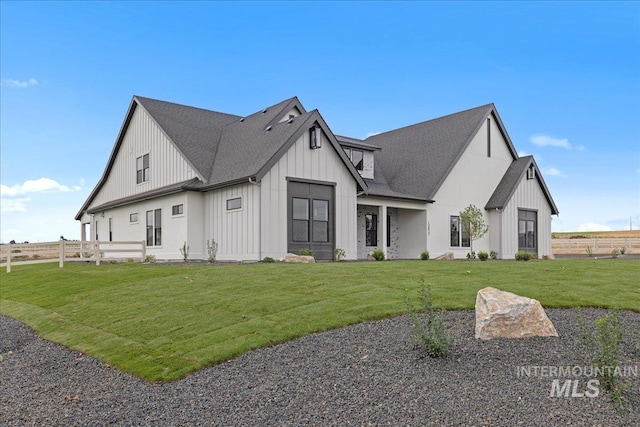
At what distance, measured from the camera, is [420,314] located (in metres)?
8.59

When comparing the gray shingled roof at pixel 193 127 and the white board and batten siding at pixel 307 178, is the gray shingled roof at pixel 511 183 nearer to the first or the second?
the white board and batten siding at pixel 307 178

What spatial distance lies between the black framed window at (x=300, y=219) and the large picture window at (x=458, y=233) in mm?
9625

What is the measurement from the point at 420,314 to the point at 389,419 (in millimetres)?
3511

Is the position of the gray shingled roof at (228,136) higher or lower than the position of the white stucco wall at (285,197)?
higher

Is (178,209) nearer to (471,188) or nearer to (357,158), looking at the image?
(357,158)

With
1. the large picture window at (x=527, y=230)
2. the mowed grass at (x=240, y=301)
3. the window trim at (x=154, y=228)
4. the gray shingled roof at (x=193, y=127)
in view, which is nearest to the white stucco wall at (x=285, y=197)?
the gray shingled roof at (x=193, y=127)

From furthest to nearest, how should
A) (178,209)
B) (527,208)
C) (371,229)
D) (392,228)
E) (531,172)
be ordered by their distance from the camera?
(531,172) → (527,208) → (392,228) → (371,229) → (178,209)

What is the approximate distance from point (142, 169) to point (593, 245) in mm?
28309

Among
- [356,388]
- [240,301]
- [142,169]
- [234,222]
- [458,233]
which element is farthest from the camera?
[458,233]

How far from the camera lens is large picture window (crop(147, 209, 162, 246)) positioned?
78.1 ft

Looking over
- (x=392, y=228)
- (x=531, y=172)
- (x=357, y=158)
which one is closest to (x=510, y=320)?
(x=357, y=158)

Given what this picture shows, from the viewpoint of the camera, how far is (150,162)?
25.9m

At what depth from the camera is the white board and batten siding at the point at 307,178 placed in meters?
19.3

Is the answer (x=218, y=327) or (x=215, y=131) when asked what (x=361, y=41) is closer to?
(x=215, y=131)
